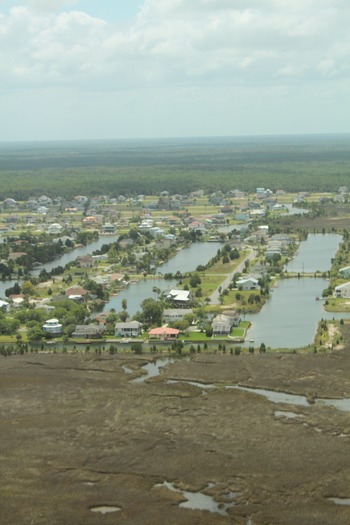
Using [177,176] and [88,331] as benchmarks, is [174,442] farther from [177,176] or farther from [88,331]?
[177,176]

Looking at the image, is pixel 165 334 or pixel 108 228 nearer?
pixel 165 334

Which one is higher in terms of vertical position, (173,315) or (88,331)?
(173,315)

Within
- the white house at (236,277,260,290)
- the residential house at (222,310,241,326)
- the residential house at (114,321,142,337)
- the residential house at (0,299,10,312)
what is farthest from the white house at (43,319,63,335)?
the white house at (236,277,260,290)

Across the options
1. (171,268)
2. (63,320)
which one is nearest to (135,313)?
(63,320)

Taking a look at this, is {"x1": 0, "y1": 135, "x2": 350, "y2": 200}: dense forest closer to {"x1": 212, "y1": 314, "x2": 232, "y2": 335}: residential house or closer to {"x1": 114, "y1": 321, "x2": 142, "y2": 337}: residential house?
{"x1": 114, "y1": 321, "x2": 142, "y2": 337}: residential house

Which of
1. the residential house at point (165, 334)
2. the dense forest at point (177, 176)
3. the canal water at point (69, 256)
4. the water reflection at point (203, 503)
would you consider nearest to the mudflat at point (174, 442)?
the water reflection at point (203, 503)

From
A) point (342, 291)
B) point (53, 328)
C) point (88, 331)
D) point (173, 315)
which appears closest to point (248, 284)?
point (342, 291)

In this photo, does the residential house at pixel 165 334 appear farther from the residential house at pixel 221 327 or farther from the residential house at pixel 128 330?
the residential house at pixel 221 327

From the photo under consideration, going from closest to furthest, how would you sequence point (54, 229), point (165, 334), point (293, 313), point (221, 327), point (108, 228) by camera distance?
point (165, 334)
point (221, 327)
point (293, 313)
point (54, 229)
point (108, 228)
